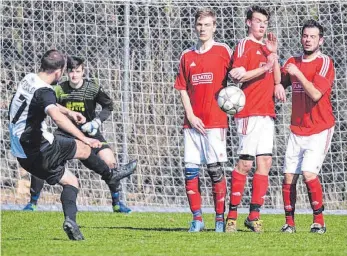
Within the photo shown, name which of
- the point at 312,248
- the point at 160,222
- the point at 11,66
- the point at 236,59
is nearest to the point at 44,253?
the point at 312,248

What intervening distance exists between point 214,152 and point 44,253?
255cm

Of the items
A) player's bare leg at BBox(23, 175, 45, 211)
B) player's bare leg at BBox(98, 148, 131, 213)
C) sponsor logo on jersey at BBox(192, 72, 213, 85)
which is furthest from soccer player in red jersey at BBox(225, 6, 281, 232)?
player's bare leg at BBox(23, 175, 45, 211)

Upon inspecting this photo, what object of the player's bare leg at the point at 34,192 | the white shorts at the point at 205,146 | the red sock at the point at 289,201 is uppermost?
the white shorts at the point at 205,146

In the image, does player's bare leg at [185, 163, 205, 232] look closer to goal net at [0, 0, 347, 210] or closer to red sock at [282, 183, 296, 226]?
red sock at [282, 183, 296, 226]

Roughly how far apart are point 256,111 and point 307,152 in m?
0.67

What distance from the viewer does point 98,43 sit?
597 inches

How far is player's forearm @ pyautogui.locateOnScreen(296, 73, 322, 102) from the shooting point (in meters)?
10.3

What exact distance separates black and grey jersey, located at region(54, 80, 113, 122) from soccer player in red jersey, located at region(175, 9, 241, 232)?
8.39 ft

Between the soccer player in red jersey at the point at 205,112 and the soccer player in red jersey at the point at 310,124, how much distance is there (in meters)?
0.63

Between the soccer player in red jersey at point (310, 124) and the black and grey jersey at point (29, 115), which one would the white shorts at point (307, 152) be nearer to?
the soccer player in red jersey at point (310, 124)

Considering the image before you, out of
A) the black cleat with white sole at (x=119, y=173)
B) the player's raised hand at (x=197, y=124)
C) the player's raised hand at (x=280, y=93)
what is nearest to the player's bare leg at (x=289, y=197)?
the player's raised hand at (x=280, y=93)

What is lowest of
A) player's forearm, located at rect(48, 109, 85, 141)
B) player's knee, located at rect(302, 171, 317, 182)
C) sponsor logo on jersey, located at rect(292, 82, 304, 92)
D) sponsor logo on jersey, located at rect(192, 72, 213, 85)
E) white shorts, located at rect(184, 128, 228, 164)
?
player's knee, located at rect(302, 171, 317, 182)

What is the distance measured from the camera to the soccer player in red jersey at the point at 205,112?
407 inches

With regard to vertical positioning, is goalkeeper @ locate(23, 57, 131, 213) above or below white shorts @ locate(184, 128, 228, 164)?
above
